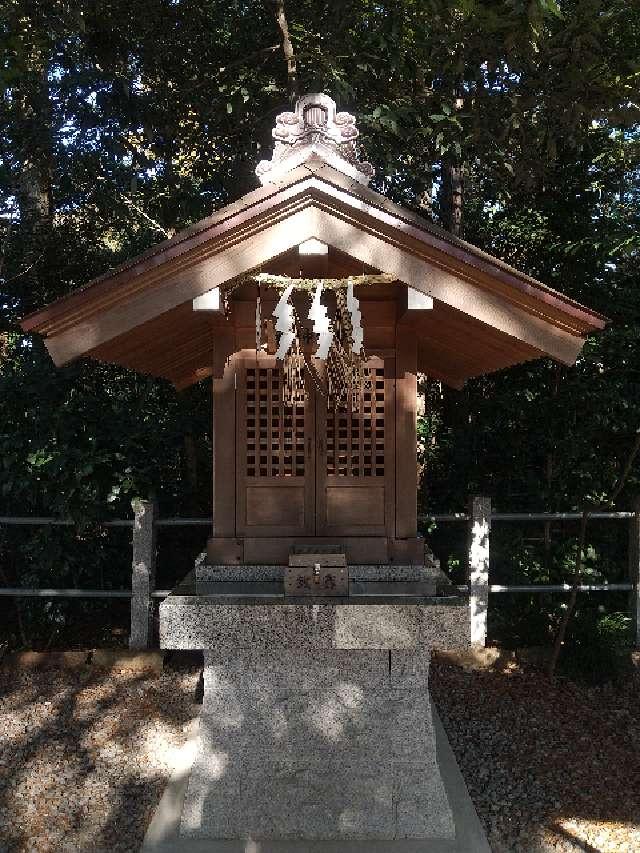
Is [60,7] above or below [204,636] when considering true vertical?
above

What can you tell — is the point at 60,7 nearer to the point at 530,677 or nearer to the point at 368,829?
Answer: the point at 368,829

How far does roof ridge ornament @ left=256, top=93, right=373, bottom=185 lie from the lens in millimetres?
3254

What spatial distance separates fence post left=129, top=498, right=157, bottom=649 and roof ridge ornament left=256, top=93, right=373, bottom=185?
3.58m

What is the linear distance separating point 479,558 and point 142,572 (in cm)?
309

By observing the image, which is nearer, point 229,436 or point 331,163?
point 331,163

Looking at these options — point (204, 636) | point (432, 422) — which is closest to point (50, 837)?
point (204, 636)

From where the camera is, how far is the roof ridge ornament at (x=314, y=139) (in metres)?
3.25

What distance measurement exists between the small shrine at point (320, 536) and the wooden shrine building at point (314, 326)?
11mm

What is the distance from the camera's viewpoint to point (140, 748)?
15.3 ft

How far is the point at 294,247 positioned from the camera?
3014 mm

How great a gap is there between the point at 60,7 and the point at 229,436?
4.85 m

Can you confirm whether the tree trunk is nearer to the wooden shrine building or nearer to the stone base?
the wooden shrine building

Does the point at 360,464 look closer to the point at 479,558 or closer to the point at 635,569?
the point at 479,558

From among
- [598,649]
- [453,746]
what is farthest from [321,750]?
[598,649]
